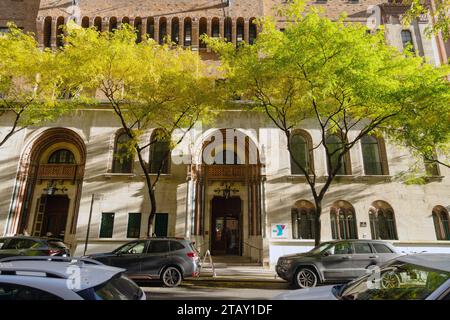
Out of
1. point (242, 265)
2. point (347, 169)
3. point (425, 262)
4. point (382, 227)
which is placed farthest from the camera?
point (347, 169)

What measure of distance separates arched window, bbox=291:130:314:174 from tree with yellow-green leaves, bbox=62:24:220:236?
737 centimetres

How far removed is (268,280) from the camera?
11.8m

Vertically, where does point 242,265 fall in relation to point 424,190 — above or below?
below

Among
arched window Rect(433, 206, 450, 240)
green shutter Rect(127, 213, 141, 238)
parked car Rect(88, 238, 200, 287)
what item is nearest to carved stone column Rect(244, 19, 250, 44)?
green shutter Rect(127, 213, 141, 238)

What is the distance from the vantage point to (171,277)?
10094 millimetres

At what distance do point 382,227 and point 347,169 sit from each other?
421 centimetres

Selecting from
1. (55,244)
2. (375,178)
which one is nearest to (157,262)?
(55,244)

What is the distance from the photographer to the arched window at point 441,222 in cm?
1703

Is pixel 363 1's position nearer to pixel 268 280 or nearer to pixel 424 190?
pixel 424 190

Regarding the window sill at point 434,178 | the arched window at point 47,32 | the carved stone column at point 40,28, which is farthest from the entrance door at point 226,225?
the carved stone column at point 40,28

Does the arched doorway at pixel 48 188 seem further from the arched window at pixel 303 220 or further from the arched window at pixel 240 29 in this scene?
the arched window at pixel 240 29

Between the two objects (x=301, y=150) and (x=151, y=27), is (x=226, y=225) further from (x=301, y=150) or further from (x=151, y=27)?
(x=151, y=27)
